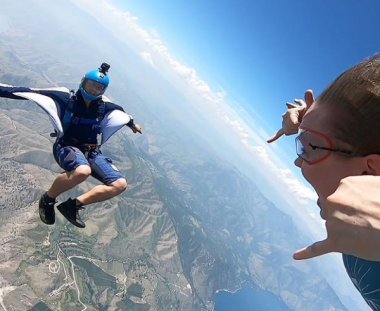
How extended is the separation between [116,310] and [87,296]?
21861 millimetres

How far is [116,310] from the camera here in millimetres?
179625

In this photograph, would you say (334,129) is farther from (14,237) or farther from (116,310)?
(116,310)

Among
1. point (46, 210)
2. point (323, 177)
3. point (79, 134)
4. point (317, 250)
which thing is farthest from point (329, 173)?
point (46, 210)

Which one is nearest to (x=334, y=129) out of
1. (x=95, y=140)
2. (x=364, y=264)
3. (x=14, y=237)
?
(x=364, y=264)

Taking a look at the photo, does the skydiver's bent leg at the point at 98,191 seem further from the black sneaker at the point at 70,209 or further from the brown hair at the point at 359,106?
the brown hair at the point at 359,106

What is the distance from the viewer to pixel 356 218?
1.36m

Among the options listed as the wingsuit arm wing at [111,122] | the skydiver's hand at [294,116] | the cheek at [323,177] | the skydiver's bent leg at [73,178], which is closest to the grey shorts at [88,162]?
the skydiver's bent leg at [73,178]

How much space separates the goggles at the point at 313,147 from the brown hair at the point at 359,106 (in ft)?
0.33

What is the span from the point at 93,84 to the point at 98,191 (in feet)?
9.10

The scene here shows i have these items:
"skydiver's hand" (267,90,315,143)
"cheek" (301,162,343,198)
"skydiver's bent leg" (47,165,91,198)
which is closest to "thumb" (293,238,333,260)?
"cheek" (301,162,343,198)

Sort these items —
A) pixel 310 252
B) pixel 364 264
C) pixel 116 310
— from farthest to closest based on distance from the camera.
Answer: pixel 116 310 → pixel 364 264 → pixel 310 252

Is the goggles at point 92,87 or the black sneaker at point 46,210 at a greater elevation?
the goggles at point 92,87

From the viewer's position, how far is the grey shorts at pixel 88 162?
6.96 meters

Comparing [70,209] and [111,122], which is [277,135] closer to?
[111,122]
